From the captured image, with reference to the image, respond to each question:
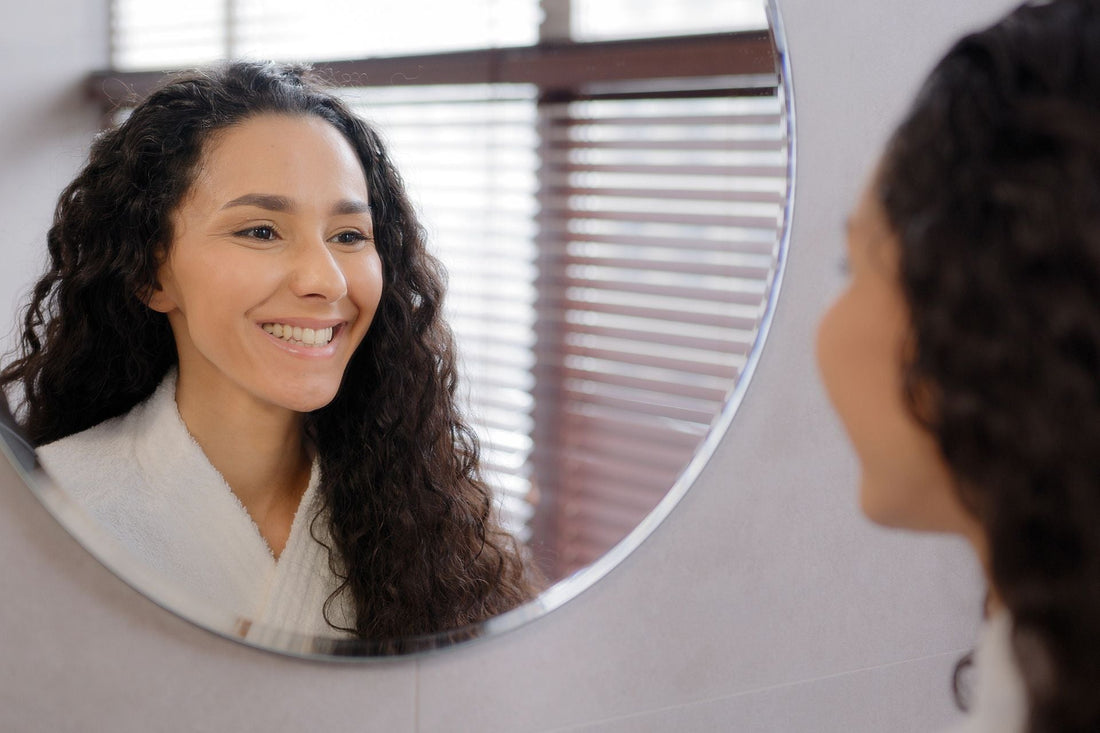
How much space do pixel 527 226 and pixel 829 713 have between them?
1.66 ft

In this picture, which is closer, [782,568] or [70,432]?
[70,432]

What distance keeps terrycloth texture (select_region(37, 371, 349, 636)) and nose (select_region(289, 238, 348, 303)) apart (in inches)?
3.3

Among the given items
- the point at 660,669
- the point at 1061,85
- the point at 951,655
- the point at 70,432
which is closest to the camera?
the point at 1061,85

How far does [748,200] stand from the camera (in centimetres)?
73

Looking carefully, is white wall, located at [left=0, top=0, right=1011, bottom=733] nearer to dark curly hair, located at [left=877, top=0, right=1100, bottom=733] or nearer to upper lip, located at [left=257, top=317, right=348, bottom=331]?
upper lip, located at [left=257, top=317, right=348, bottom=331]

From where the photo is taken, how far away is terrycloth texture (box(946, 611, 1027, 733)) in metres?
0.49

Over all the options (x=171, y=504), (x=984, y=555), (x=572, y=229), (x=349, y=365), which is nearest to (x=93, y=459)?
(x=171, y=504)

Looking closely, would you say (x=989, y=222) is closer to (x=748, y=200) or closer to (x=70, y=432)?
(x=748, y=200)

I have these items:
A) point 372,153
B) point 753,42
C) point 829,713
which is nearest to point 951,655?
point 829,713

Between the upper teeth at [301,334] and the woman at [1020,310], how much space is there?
12.3 inches

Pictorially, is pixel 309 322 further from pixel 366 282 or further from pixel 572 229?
pixel 572 229

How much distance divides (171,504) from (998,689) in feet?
1.46

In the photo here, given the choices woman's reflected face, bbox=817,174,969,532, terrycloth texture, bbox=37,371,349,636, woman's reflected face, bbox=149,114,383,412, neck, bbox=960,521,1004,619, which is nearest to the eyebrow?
woman's reflected face, bbox=149,114,383,412

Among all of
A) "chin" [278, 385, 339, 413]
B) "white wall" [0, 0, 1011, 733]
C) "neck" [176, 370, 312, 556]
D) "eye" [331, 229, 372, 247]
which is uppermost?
"eye" [331, 229, 372, 247]
